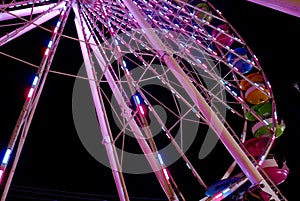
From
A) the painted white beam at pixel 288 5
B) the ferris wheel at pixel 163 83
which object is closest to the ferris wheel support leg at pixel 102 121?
the ferris wheel at pixel 163 83

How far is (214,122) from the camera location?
145 inches

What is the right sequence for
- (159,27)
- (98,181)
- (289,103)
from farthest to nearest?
(98,181)
(289,103)
(159,27)

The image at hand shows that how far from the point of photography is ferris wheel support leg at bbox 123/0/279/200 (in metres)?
3.46

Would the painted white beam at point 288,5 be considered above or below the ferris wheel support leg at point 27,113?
below

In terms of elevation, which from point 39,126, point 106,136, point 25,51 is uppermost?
point 25,51

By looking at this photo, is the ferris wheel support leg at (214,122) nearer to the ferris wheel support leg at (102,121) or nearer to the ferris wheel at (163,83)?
the ferris wheel at (163,83)

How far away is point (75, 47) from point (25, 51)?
1.35m

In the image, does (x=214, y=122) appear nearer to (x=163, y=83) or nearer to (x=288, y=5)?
(x=288, y=5)

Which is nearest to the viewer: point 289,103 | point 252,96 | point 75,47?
point 252,96

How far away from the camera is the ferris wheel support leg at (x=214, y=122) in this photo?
3.46 metres

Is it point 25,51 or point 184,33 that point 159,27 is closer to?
point 184,33

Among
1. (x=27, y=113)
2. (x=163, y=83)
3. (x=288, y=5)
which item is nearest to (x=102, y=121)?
(x=27, y=113)

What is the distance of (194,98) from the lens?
385cm

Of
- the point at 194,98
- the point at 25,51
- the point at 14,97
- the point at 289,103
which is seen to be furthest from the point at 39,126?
the point at 194,98
